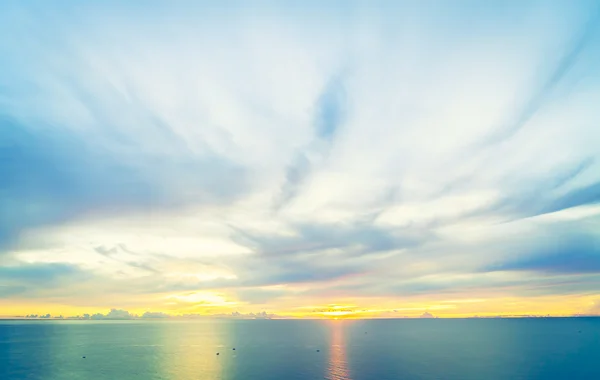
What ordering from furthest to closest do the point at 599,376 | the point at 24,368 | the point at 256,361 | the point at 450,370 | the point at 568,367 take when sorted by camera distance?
the point at 256,361
the point at 24,368
the point at 568,367
the point at 450,370
the point at 599,376

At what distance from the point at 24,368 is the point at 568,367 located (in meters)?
242

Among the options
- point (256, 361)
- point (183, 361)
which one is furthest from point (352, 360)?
point (183, 361)

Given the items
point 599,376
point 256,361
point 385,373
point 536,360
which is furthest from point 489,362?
point 256,361

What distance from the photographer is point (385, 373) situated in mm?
143375

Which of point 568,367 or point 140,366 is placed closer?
point 568,367

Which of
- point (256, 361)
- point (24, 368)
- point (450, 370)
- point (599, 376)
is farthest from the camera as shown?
point (256, 361)

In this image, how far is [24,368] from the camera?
552 feet

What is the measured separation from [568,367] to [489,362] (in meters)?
30.5

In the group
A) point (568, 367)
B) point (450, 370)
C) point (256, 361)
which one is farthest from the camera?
point (256, 361)

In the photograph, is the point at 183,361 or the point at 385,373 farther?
the point at 183,361

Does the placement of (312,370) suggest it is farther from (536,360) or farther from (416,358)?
(536,360)

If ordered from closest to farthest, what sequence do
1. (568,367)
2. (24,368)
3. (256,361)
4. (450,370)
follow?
(450,370) → (568,367) → (24,368) → (256,361)

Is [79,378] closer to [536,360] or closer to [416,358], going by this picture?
[416,358]

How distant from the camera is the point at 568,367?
519ft
